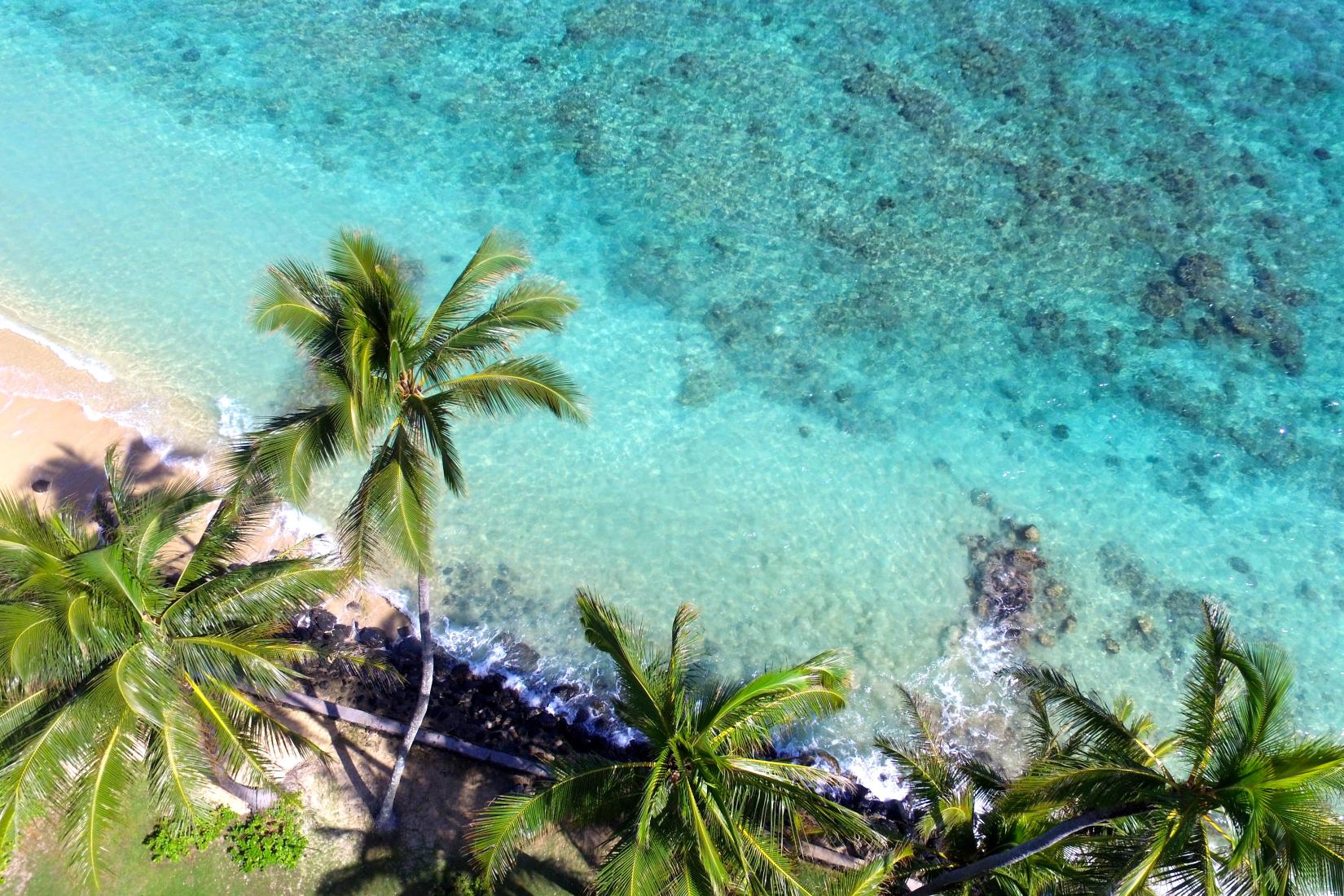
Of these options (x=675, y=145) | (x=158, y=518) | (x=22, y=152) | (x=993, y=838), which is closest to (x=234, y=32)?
(x=22, y=152)

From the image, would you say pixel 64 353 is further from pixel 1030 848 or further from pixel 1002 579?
pixel 1030 848

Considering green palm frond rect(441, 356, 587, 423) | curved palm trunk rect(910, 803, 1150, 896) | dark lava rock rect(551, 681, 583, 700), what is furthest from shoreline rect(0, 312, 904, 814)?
green palm frond rect(441, 356, 587, 423)

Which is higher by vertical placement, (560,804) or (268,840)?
(560,804)

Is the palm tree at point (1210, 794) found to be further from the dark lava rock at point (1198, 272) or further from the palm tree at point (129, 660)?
the dark lava rock at point (1198, 272)

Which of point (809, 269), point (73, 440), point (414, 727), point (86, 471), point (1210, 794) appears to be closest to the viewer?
point (1210, 794)

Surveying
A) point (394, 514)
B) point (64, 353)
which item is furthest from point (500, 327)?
point (64, 353)

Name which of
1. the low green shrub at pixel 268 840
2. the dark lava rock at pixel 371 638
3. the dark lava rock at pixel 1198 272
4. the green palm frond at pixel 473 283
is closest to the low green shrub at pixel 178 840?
the low green shrub at pixel 268 840
